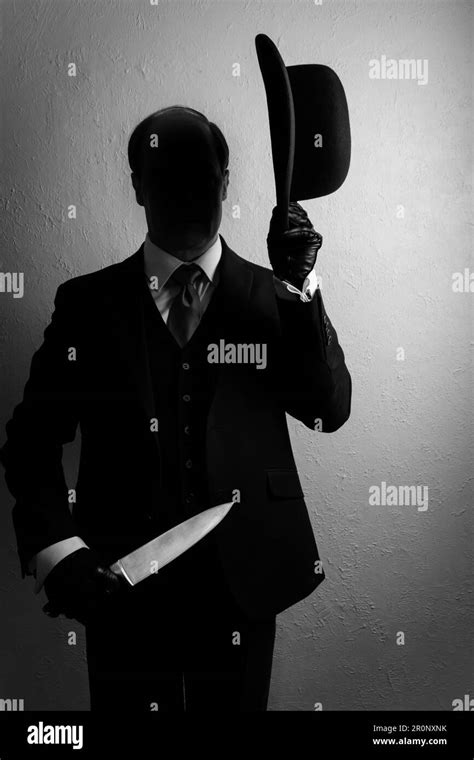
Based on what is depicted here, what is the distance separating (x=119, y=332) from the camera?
1308 mm

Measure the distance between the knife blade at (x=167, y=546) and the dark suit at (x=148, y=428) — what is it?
0.02 meters

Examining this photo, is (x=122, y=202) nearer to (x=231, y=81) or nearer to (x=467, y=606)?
(x=231, y=81)

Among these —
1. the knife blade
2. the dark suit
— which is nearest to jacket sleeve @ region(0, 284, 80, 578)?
the dark suit

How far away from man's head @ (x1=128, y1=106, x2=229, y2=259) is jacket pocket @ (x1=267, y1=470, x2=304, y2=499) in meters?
0.40

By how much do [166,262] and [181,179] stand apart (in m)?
0.15

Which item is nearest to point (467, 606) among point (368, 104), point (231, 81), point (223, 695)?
point (223, 695)

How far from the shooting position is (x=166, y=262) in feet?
4.39

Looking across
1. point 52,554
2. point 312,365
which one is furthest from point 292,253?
point 52,554

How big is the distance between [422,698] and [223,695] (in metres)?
0.58

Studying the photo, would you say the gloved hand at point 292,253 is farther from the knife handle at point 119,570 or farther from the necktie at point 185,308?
the knife handle at point 119,570

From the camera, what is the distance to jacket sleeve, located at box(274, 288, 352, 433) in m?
1.21

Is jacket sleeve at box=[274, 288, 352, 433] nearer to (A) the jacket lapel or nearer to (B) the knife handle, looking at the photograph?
(A) the jacket lapel

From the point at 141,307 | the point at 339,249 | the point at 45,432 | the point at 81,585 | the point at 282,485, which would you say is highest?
the point at 339,249

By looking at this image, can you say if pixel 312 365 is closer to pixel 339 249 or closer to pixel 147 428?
pixel 147 428
